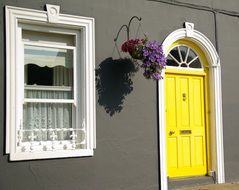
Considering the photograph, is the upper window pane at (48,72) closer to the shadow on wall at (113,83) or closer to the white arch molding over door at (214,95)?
the shadow on wall at (113,83)

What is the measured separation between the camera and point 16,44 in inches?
243

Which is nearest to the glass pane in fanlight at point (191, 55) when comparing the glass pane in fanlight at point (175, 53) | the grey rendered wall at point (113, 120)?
the glass pane in fanlight at point (175, 53)

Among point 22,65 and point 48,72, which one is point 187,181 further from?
point 22,65

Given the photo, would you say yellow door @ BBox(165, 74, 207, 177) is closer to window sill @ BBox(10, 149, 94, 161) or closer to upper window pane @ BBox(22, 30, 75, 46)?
window sill @ BBox(10, 149, 94, 161)

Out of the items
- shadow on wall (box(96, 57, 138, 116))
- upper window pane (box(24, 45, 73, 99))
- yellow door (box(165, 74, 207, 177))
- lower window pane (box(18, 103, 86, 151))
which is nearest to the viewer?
lower window pane (box(18, 103, 86, 151))

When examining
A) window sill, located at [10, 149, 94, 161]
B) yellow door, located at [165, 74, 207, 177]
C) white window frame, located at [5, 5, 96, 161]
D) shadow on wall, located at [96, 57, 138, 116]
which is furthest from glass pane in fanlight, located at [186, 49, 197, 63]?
window sill, located at [10, 149, 94, 161]

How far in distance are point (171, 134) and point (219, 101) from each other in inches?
53.2

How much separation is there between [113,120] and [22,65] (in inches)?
71.1

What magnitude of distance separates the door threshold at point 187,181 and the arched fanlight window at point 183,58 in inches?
88.6

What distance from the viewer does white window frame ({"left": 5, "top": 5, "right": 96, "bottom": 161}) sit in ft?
19.7

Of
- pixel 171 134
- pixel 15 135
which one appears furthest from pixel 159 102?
pixel 15 135

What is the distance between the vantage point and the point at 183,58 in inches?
321

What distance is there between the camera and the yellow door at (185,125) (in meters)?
7.84

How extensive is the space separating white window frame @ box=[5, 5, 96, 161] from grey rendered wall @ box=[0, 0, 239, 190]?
10 cm
